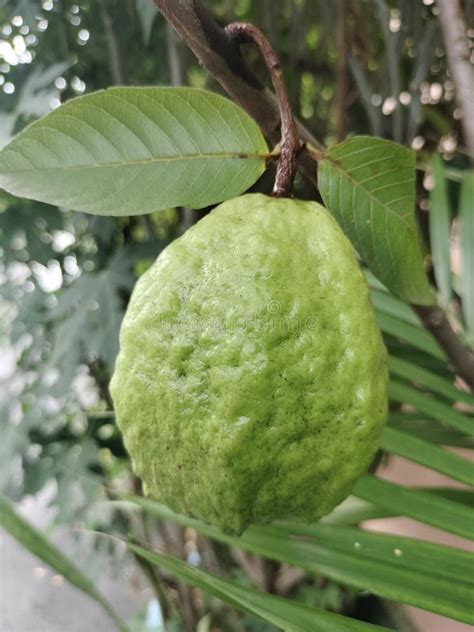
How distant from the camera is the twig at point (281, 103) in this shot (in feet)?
1.01

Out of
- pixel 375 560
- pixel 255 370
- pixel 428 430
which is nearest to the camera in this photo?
pixel 255 370

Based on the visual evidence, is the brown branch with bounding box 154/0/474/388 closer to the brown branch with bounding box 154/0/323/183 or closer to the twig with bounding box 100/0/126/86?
the brown branch with bounding box 154/0/323/183

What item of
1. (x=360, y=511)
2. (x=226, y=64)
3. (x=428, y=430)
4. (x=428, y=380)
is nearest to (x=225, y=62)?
(x=226, y=64)

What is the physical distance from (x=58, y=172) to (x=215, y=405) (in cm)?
15

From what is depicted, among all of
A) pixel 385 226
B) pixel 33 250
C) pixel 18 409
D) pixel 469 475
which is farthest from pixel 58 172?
pixel 18 409

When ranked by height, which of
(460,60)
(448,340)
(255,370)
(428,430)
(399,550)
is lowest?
(428,430)

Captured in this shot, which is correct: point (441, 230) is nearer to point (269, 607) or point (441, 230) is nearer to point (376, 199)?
point (376, 199)

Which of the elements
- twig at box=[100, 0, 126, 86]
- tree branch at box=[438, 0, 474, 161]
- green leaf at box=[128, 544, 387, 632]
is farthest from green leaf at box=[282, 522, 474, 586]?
twig at box=[100, 0, 126, 86]

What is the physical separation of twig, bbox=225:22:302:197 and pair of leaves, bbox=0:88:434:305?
13 mm

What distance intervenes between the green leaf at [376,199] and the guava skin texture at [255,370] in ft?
0.08

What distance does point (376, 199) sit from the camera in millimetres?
347

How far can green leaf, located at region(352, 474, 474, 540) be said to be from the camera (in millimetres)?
472

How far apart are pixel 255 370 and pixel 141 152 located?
0.42 ft

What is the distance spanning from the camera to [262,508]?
32 cm
